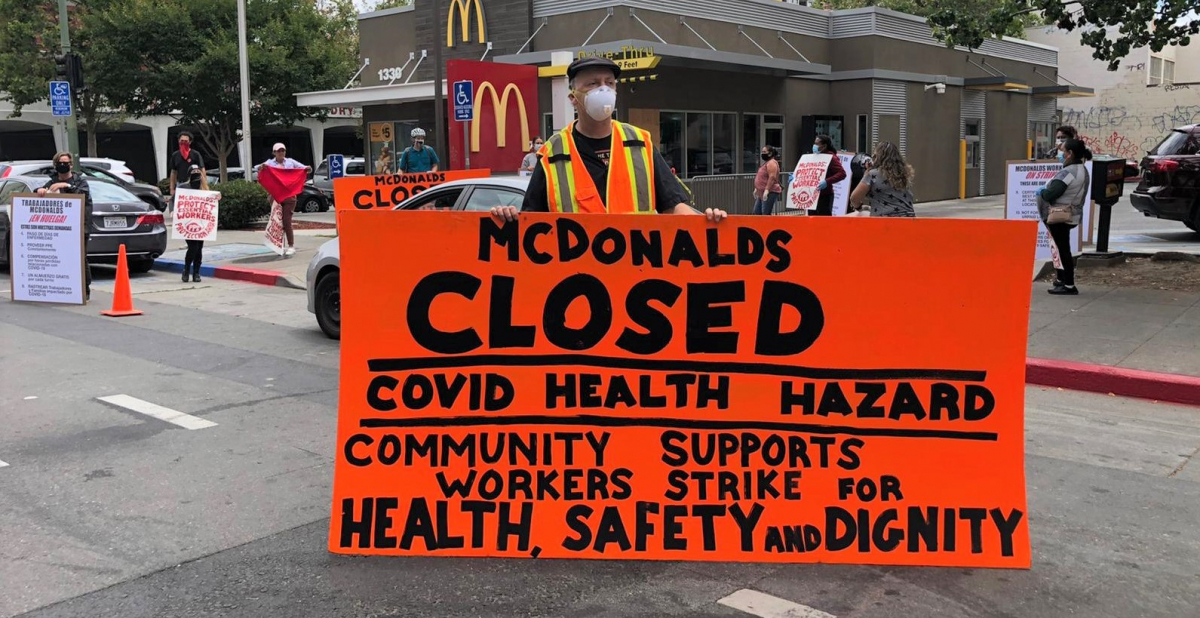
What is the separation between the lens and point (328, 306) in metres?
9.58

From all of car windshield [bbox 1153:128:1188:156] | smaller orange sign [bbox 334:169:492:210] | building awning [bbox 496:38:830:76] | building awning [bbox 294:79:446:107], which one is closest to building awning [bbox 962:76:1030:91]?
building awning [bbox 496:38:830:76]

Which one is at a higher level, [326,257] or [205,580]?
[326,257]

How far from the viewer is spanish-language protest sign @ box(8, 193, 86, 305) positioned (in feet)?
39.1

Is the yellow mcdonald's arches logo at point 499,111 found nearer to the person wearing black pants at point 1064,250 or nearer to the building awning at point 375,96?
the building awning at point 375,96

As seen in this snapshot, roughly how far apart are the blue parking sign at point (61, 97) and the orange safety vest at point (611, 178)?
20.3 m

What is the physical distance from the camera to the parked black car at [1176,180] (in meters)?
15.4

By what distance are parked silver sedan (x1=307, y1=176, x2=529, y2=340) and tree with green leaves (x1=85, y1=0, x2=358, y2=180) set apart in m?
22.4

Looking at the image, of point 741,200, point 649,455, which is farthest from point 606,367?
point 741,200

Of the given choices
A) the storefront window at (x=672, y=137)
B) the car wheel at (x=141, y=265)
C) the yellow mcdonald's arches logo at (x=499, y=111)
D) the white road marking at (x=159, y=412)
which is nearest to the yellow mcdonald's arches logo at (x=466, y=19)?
the storefront window at (x=672, y=137)

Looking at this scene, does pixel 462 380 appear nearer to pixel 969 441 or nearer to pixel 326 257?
pixel 969 441

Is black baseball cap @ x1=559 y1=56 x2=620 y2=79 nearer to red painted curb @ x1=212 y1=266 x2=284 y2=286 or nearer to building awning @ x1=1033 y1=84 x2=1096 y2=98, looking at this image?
red painted curb @ x1=212 y1=266 x2=284 y2=286

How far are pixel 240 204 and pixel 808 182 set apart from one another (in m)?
11.8

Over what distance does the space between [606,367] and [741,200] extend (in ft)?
60.7

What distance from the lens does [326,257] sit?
30.8 ft
